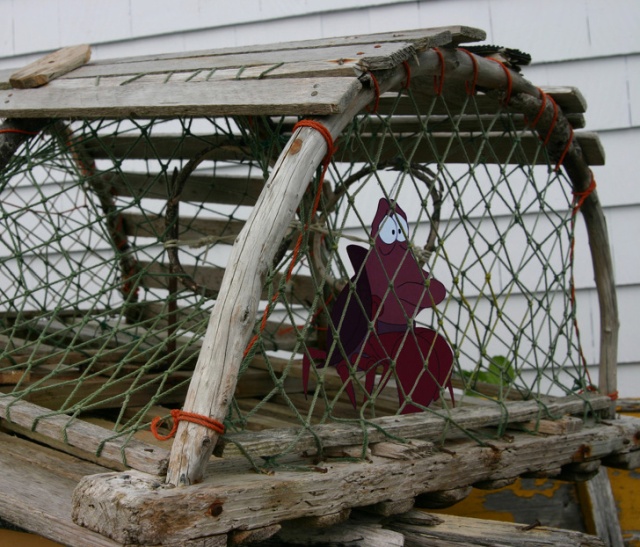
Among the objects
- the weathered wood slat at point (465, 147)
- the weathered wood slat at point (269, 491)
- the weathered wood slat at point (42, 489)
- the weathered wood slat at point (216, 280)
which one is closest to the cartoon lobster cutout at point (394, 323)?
the weathered wood slat at point (269, 491)

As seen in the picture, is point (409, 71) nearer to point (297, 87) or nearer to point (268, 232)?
point (297, 87)

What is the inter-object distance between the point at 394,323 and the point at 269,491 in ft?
2.71

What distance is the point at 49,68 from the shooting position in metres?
3.05

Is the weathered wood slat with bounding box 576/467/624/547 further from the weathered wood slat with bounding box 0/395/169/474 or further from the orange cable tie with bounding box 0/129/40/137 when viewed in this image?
the orange cable tie with bounding box 0/129/40/137

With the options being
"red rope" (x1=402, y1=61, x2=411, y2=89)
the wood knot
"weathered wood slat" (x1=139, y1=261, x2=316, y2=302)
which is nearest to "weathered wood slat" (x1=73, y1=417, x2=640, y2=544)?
the wood knot

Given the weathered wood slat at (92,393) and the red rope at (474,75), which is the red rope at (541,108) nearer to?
the red rope at (474,75)

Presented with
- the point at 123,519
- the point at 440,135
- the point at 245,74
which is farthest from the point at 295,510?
the point at 440,135

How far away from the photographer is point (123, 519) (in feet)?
5.87

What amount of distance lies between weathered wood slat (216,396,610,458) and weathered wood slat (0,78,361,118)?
0.79 metres

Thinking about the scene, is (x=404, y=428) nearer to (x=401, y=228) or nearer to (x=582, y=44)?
(x=401, y=228)

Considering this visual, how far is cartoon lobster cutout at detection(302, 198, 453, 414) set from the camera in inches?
105

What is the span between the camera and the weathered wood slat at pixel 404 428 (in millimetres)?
2137

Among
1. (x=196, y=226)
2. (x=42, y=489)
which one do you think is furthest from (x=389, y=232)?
(x=196, y=226)

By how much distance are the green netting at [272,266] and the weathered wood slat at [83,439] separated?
0.04 metres
